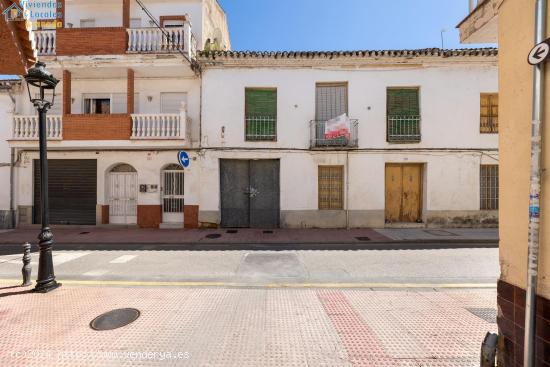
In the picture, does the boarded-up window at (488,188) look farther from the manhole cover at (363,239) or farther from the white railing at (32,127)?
the white railing at (32,127)

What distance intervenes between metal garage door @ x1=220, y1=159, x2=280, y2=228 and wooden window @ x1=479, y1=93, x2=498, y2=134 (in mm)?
8617

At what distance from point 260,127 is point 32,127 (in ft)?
28.8

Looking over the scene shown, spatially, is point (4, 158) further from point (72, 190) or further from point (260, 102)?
point (260, 102)

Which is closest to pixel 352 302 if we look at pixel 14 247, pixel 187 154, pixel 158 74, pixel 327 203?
pixel 327 203

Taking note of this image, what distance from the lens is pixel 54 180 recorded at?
11.2 m

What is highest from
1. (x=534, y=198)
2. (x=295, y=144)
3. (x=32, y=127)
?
(x=32, y=127)

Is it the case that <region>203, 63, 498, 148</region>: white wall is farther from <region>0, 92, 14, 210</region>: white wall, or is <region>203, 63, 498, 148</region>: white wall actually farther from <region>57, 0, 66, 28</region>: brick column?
<region>0, 92, 14, 210</region>: white wall

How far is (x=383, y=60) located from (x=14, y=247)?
1437 cm

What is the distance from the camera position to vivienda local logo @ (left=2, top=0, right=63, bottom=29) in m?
3.24

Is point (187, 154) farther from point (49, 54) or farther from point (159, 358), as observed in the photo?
point (159, 358)

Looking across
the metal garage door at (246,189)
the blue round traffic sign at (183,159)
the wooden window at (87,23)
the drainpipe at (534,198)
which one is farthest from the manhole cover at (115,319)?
the wooden window at (87,23)

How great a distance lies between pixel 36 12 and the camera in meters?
7.66

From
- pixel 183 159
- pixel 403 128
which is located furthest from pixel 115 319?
pixel 403 128

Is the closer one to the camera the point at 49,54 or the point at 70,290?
the point at 70,290
